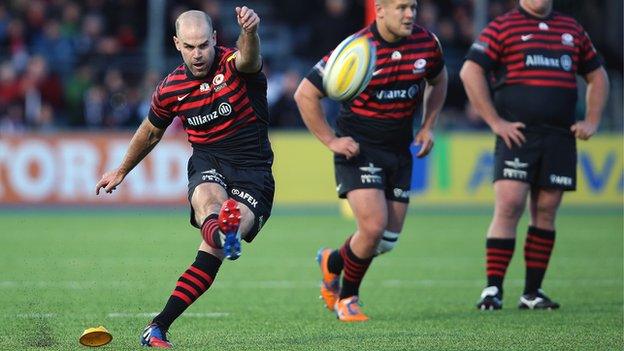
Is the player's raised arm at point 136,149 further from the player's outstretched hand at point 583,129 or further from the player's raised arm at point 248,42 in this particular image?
the player's outstretched hand at point 583,129

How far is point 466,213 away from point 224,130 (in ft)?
37.6

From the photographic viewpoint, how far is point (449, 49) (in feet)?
71.4

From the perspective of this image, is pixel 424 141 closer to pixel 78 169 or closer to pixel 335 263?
pixel 335 263

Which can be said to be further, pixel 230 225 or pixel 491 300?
pixel 491 300

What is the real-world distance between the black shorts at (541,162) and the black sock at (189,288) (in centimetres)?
285

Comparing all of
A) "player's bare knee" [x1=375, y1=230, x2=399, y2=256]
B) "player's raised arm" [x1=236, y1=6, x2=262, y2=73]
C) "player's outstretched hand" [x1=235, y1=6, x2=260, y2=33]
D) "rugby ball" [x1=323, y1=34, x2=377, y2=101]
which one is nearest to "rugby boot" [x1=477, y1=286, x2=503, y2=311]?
"player's bare knee" [x1=375, y1=230, x2=399, y2=256]

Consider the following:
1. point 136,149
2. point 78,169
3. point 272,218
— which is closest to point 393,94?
point 136,149

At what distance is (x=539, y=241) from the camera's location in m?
8.97

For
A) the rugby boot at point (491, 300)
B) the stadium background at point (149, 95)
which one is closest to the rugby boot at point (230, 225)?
the rugby boot at point (491, 300)

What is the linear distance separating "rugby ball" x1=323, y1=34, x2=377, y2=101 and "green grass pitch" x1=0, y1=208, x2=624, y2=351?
1.52 metres

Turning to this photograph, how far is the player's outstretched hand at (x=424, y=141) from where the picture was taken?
8414mm

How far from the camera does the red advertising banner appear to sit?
1839cm

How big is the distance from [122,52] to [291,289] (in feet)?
41.5

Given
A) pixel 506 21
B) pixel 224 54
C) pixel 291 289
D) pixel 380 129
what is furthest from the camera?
pixel 291 289
